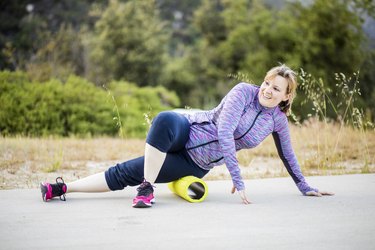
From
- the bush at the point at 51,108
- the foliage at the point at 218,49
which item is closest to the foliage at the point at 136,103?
the bush at the point at 51,108

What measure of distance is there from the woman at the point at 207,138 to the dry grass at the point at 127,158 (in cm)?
125

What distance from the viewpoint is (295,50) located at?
19.0 metres

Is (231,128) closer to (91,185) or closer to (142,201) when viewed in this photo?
(142,201)

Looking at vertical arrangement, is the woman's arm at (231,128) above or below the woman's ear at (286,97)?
below

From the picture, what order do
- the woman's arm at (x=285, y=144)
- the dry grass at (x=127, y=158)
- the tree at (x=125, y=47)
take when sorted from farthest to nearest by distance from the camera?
1. the tree at (x=125, y=47)
2. the dry grass at (x=127, y=158)
3. the woman's arm at (x=285, y=144)

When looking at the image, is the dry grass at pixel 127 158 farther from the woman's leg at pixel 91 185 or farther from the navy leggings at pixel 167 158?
the navy leggings at pixel 167 158

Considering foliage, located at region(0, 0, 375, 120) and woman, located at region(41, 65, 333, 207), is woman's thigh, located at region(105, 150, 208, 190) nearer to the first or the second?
woman, located at region(41, 65, 333, 207)

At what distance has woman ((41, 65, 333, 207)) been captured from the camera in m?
3.42

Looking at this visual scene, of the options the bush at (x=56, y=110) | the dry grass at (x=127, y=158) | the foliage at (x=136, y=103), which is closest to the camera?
the dry grass at (x=127, y=158)

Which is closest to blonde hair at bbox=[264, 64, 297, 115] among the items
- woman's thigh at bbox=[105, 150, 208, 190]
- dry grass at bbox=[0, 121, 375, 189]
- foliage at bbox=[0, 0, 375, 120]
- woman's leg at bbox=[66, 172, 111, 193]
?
woman's thigh at bbox=[105, 150, 208, 190]

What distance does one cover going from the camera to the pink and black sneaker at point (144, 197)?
11.0ft

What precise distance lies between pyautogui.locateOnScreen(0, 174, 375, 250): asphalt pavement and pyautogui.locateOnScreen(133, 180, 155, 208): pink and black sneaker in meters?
0.05

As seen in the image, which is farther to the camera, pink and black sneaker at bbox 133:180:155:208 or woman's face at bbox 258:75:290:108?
woman's face at bbox 258:75:290:108

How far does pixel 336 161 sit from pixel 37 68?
34.5 feet
